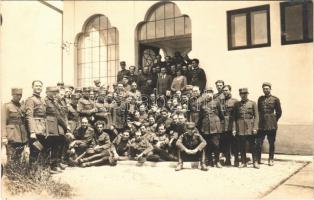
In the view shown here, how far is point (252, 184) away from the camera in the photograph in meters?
4.35

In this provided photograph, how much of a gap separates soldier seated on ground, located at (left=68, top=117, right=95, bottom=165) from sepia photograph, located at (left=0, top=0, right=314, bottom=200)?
0.06ft

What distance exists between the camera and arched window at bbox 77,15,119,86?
29.2 ft

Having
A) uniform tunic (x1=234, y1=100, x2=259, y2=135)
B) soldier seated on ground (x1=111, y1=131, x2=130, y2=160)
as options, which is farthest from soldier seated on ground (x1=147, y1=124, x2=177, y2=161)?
uniform tunic (x1=234, y1=100, x2=259, y2=135)

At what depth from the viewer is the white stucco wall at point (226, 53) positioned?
6281 mm

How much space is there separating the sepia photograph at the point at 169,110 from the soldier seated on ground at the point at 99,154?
0.02 m

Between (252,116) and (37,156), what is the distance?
10.4ft

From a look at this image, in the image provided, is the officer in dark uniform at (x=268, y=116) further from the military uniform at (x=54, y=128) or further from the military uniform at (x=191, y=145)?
the military uniform at (x=54, y=128)

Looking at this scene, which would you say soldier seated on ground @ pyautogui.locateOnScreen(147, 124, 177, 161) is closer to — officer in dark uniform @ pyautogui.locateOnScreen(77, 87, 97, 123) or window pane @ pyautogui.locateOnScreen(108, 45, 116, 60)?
officer in dark uniform @ pyautogui.locateOnScreen(77, 87, 97, 123)

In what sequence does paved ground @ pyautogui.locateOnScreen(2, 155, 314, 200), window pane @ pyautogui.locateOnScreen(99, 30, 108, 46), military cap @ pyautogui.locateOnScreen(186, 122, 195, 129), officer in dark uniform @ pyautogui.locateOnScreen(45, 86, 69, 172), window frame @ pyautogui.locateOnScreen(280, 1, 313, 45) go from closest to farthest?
paved ground @ pyautogui.locateOnScreen(2, 155, 314, 200) → officer in dark uniform @ pyautogui.locateOnScreen(45, 86, 69, 172) → military cap @ pyautogui.locateOnScreen(186, 122, 195, 129) → window frame @ pyautogui.locateOnScreen(280, 1, 313, 45) → window pane @ pyautogui.locateOnScreen(99, 30, 108, 46)

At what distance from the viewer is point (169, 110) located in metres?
6.55

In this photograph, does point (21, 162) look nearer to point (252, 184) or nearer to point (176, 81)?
point (252, 184)

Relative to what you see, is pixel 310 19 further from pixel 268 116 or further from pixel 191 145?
pixel 191 145

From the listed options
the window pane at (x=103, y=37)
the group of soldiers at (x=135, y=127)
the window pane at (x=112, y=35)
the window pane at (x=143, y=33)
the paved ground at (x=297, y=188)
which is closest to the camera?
the paved ground at (x=297, y=188)

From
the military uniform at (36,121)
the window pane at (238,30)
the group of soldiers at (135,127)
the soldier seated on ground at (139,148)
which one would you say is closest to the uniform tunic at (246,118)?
the group of soldiers at (135,127)
